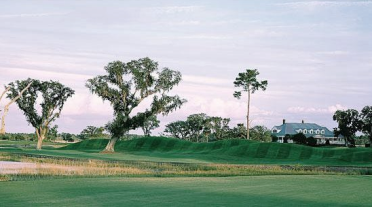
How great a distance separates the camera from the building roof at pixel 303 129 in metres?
168

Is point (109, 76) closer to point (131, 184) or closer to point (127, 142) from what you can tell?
point (127, 142)

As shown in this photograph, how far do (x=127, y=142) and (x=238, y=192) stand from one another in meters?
82.1

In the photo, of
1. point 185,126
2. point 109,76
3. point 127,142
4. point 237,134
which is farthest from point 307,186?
point 185,126

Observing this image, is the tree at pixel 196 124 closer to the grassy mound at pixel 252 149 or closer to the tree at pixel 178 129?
the tree at pixel 178 129

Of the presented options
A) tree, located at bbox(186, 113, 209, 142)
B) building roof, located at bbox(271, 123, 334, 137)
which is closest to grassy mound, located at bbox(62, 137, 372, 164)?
tree, located at bbox(186, 113, 209, 142)

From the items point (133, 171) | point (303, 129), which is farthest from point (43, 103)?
point (303, 129)

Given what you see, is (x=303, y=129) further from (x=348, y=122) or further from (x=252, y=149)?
(x=252, y=149)

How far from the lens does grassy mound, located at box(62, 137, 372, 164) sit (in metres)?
69.7

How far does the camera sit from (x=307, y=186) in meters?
27.9

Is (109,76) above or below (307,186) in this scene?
above

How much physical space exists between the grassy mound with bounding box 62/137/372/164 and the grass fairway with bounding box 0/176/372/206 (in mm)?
42193

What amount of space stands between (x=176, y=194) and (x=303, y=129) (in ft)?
498

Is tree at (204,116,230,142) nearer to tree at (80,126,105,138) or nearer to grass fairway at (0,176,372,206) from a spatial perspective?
tree at (80,126,105,138)

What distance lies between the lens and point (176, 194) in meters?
22.7
